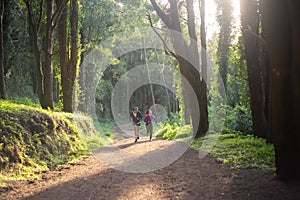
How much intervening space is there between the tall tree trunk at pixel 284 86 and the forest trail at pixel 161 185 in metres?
0.41

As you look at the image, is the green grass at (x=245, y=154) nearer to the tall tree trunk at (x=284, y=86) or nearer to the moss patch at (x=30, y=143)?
the tall tree trunk at (x=284, y=86)

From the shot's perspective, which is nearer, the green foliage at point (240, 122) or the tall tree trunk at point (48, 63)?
the tall tree trunk at point (48, 63)

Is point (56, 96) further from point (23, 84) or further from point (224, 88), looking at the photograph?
point (224, 88)

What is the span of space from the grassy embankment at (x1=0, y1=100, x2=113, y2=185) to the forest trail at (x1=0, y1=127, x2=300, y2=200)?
0.45 meters

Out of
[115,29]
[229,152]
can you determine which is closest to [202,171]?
[229,152]

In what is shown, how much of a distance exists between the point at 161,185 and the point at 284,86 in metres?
3.02

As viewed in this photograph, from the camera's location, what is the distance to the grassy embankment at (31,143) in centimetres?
693

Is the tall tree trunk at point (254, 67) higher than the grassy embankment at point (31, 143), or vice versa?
the tall tree trunk at point (254, 67)

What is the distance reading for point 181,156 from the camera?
32.2ft

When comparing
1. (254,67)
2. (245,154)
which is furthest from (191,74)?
(245,154)

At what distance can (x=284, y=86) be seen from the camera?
4.92m

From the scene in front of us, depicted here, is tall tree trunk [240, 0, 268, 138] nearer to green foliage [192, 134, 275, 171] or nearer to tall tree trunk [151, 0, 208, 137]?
green foliage [192, 134, 275, 171]

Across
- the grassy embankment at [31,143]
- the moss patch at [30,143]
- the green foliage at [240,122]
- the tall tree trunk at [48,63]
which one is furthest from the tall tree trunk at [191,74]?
the moss patch at [30,143]

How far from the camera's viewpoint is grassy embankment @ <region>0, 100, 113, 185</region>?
22.7ft
